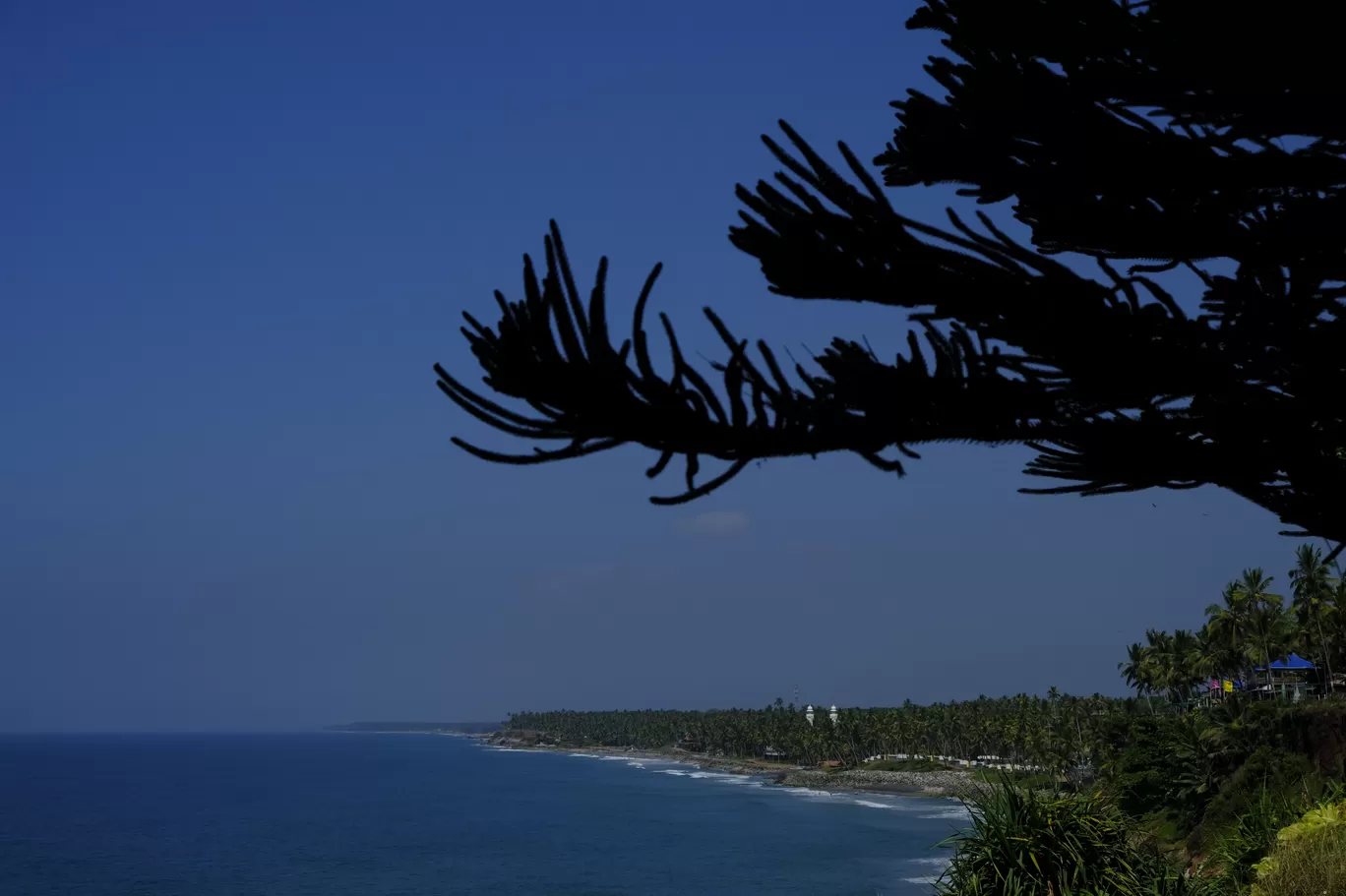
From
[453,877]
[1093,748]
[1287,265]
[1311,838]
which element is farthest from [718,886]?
[1287,265]

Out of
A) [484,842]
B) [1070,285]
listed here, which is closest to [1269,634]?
[484,842]

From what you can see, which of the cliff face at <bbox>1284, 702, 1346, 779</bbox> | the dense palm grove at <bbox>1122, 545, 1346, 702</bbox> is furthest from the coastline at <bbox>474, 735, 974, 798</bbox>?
the cliff face at <bbox>1284, 702, 1346, 779</bbox>

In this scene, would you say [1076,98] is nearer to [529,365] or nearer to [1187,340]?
[1187,340]

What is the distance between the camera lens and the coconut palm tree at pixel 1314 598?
Result: 71.5 m

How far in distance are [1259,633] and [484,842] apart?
62687mm

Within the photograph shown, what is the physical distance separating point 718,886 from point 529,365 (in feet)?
241

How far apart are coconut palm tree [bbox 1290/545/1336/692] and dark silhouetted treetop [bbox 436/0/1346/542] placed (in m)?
74.5

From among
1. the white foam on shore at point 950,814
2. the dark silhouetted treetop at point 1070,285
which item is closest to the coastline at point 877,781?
the white foam on shore at point 950,814

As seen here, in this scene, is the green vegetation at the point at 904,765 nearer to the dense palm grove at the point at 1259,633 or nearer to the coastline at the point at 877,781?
the coastline at the point at 877,781

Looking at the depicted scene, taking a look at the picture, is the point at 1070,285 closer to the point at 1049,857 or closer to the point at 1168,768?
the point at 1049,857

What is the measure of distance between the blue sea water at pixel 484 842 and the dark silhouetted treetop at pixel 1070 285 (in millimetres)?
58732

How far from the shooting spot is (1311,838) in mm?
23172

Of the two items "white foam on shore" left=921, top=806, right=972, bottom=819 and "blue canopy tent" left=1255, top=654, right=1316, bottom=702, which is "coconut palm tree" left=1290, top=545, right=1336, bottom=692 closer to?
Answer: "blue canopy tent" left=1255, top=654, right=1316, bottom=702

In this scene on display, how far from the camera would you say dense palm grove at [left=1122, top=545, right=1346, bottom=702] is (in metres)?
72.1
